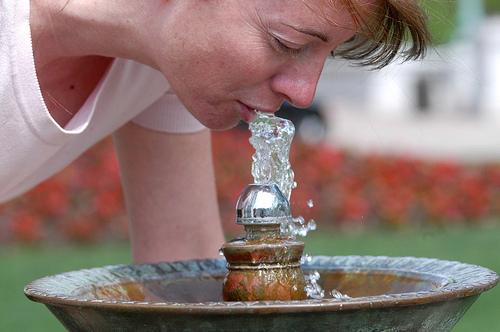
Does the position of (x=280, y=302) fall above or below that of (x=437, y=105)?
below

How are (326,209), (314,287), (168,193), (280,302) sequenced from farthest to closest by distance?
(326,209) → (168,193) → (314,287) → (280,302)

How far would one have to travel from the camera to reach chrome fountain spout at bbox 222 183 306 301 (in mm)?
1376

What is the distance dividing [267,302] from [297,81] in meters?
0.56

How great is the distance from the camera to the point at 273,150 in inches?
67.7

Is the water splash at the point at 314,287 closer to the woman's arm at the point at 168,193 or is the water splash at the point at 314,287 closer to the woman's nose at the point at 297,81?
the woman's nose at the point at 297,81

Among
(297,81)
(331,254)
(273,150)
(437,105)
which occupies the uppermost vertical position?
(437,105)

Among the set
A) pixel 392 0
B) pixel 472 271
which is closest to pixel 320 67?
pixel 392 0

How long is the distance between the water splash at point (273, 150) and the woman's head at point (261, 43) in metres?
0.07

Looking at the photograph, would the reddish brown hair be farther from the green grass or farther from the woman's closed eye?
the green grass

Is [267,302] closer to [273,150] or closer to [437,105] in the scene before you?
[273,150]

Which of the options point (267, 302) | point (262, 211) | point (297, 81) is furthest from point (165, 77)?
point (267, 302)

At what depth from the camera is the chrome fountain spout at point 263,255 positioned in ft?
4.51

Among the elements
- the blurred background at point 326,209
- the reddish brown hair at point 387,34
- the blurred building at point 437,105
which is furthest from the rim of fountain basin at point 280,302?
the blurred building at point 437,105

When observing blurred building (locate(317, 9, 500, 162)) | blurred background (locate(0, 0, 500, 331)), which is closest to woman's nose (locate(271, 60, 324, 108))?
blurred background (locate(0, 0, 500, 331))
